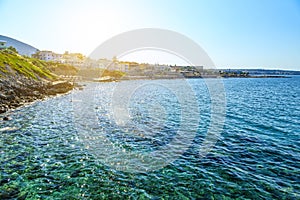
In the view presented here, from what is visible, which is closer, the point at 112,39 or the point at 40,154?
the point at 40,154

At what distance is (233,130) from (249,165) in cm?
1002

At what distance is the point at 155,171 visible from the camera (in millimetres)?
13992

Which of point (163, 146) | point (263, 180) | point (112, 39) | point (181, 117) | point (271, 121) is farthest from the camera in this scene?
point (181, 117)

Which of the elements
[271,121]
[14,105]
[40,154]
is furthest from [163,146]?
[14,105]

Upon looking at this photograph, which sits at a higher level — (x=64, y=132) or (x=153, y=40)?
(x=153, y=40)

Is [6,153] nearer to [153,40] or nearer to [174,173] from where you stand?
[174,173]

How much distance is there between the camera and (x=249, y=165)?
1497 centimetres

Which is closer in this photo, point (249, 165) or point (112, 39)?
point (249, 165)

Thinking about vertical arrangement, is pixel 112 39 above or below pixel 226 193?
above

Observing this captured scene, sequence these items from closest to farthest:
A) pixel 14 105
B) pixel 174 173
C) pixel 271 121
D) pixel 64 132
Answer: pixel 174 173, pixel 64 132, pixel 271 121, pixel 14 105

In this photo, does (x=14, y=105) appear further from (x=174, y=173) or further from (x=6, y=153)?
(x=174, y=173)

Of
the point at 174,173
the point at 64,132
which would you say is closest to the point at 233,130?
the point at 174,173

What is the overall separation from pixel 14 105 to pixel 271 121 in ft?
139

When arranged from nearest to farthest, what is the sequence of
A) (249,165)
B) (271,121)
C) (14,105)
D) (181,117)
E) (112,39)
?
(249,165) → (112,39) → (271,121) → (181,117) → (14,105)
